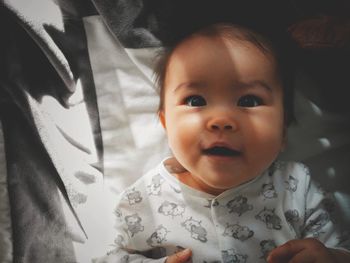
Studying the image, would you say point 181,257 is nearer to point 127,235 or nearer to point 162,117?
point 127,235

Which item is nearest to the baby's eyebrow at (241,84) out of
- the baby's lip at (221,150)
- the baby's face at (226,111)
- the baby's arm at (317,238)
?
the baby's face at (226,111)

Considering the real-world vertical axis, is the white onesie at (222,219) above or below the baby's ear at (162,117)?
below

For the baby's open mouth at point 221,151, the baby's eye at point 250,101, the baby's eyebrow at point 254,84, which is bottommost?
the baby's open mouth at point 221,151

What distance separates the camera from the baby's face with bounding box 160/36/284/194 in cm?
80

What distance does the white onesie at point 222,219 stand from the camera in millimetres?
865

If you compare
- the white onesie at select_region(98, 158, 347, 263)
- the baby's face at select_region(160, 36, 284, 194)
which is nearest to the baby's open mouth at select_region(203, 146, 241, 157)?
the baby's face at select_region(160, 36, 284, 194)

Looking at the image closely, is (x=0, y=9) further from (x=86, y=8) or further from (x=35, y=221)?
(x=35, y=221)

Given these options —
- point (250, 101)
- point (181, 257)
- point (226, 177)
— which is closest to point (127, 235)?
point (181, 257)

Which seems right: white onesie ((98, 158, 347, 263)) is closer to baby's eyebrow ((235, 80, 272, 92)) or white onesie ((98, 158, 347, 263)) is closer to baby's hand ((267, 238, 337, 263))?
baby's hand ((267, 238, 337, 263))

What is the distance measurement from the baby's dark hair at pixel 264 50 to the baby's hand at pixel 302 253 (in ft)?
0.84

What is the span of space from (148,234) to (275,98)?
1.16 feet

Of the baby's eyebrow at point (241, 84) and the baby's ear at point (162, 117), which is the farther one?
the baby's ear at point (162, 117)

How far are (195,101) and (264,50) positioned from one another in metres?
0.16

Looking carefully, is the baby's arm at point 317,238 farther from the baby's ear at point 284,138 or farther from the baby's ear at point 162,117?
the baby's ear at point 162,117
